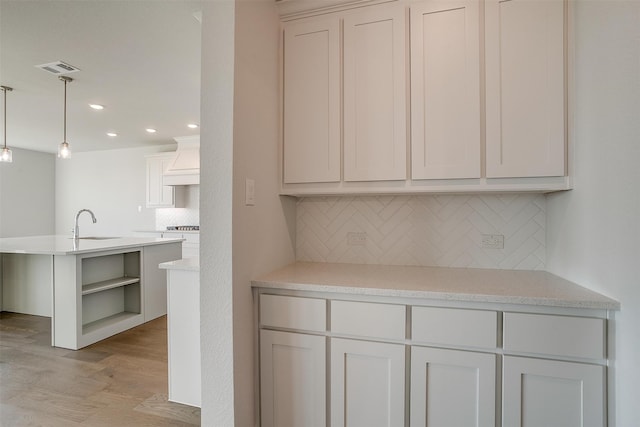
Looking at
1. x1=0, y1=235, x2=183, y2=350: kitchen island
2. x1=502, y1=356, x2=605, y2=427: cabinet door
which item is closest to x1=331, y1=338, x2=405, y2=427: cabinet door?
x1=502, y1=356, x2=605, y2=427: cabinet door

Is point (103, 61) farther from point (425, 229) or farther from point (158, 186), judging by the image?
point (158, 186)

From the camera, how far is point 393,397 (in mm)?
1354

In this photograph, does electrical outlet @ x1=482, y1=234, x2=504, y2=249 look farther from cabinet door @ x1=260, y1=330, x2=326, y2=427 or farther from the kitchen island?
the kitchen island

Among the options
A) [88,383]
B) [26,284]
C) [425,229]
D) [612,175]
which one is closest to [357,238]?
[425,229]

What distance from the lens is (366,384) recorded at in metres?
1.39

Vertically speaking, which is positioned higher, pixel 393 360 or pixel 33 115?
pixel 33 115

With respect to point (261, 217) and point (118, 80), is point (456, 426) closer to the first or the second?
point (261, 217)

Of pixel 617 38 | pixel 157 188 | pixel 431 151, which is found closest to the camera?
pixel 617 38

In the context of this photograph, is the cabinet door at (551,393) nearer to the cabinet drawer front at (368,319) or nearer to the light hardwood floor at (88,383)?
the cabinet drawer front at (368,319)

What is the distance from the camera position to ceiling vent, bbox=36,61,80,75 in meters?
2.68

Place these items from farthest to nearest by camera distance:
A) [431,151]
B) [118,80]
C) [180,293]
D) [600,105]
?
[118,80]
[180,293]
[431,151]
[600,105]

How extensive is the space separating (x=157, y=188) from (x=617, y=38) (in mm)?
6180

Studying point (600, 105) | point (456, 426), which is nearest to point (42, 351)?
point (456, 426)

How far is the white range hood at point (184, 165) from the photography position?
16.9 feet
